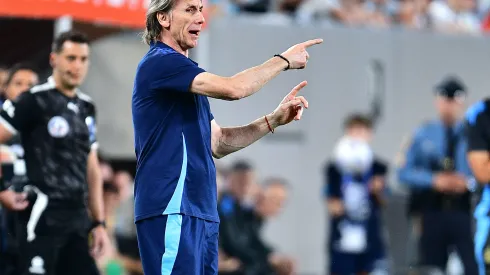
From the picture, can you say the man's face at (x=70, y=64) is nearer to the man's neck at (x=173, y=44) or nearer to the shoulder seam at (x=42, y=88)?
the shoulder seam at (x=42, y=88)

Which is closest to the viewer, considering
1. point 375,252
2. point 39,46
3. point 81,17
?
point 81,17

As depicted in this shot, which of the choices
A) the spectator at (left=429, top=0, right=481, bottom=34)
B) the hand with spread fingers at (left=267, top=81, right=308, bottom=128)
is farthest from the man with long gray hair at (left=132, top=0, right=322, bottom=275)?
the spectator at (left=429, top=0, right=481, bottom=34)

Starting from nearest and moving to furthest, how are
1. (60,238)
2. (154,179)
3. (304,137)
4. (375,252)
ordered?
(154,179), (60,238), (375,252), (304,137)

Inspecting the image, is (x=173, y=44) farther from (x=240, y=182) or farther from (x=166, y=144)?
(x=240, y=182)

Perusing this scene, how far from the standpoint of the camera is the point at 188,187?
241 inches

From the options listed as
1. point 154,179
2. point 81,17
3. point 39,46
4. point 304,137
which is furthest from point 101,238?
point 304,137

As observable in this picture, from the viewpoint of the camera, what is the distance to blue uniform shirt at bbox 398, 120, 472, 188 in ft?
41.7

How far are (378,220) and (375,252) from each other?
1.34 feet

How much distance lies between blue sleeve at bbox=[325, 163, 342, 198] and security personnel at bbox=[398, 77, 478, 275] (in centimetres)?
125

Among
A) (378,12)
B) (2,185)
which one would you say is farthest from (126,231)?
(378,12)

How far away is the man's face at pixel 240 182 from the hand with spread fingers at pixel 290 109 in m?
6.83

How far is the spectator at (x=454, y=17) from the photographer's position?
17.7m

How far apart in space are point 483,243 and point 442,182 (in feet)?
13.2

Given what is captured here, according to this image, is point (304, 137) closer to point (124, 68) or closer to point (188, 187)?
point (124, 68)
